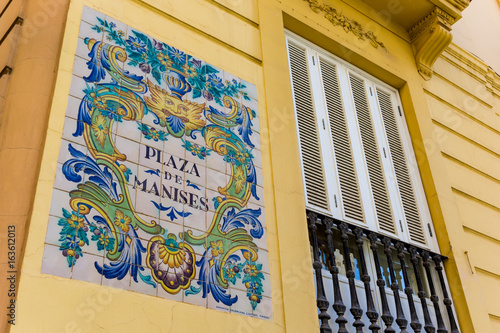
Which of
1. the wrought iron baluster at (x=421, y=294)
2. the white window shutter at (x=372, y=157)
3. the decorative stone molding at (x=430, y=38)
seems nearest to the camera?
the wrought iron baluster at (x=421, y=294)

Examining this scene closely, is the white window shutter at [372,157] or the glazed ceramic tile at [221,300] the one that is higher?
the white window shutter at [372,157]

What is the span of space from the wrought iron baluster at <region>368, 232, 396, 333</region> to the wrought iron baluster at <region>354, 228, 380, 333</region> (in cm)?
15

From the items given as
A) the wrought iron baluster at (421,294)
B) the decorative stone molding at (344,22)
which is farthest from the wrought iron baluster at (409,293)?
the decorative stone molding at (344,22)

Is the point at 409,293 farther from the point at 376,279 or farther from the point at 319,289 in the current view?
the point at 319,289

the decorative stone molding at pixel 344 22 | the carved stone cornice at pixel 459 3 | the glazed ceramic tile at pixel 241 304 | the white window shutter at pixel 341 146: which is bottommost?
the glazed ceramic tile at pixel 241 304

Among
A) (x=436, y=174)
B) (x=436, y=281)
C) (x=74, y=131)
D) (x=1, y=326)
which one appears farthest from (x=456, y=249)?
(x=1, y=326)

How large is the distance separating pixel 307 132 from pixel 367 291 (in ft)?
5.90

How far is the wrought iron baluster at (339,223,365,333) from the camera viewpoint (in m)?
5.09

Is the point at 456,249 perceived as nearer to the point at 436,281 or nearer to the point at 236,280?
the point at 436,281

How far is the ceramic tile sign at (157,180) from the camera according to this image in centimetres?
390

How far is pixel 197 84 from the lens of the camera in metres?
5.27

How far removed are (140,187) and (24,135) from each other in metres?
0.88

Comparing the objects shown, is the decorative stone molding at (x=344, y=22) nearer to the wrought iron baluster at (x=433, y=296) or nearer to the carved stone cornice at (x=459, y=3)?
the carved stone cornice at (x=459, y=3)

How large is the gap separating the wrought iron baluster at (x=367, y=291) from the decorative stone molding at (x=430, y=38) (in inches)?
138
